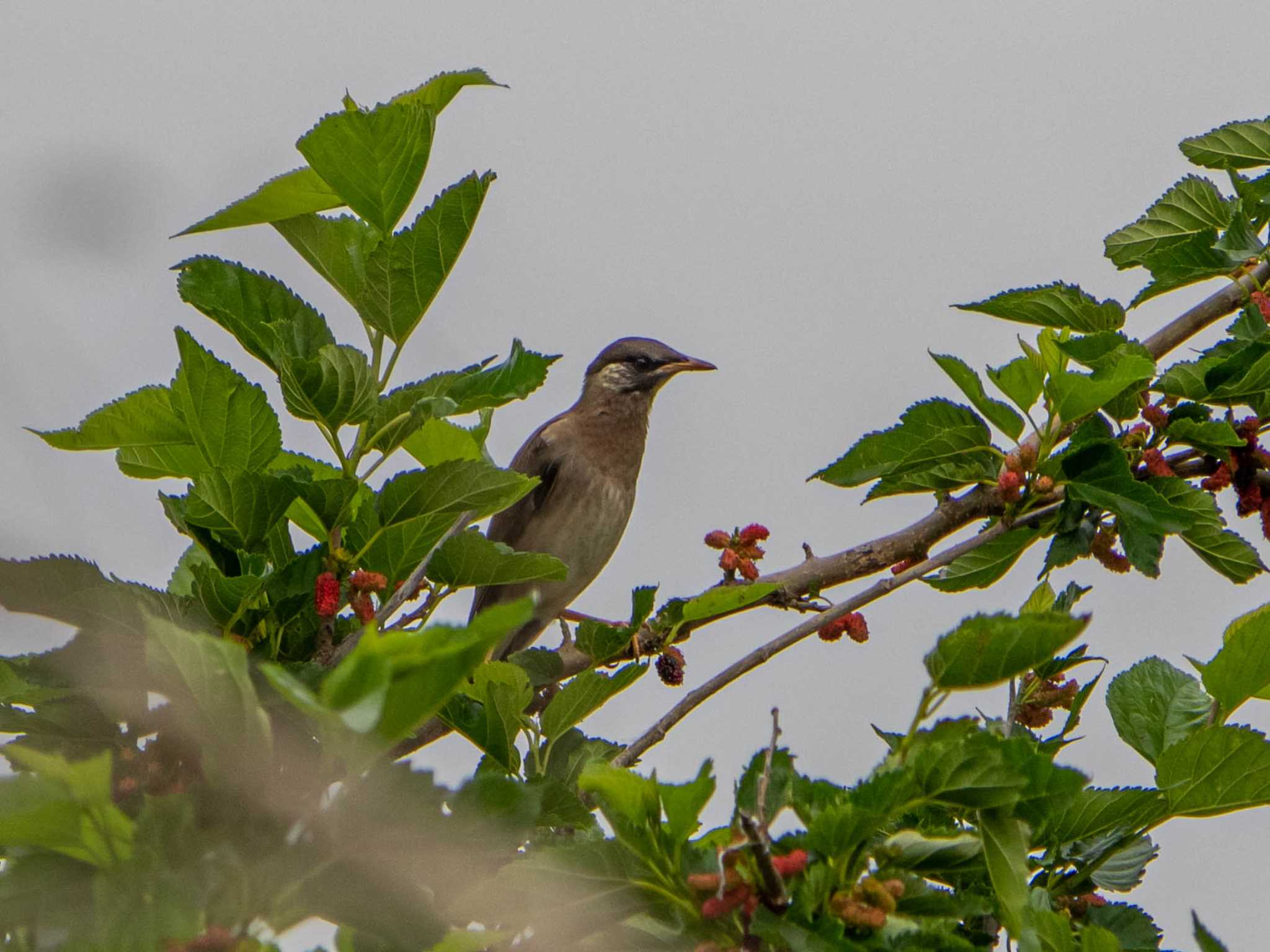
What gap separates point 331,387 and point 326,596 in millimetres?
366

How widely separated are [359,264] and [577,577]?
3.97 m

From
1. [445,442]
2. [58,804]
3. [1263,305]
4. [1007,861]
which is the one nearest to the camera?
[58,804]

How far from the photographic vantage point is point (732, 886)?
6.05ft

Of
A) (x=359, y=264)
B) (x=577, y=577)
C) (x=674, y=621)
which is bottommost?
(x=674, y=621)

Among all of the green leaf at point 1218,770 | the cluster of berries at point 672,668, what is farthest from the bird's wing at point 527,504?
the green leaf at point 1218,770

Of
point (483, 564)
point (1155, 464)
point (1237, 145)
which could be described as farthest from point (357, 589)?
point (1237, 145)

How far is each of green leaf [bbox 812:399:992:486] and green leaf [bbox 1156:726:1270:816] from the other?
3.16 feet

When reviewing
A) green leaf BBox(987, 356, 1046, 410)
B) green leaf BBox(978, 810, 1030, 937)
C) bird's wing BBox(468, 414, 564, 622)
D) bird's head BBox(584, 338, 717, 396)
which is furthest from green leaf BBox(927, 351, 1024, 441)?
bird's head BBox(584, 338, 717, 396)

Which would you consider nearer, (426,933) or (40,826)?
(40,826)

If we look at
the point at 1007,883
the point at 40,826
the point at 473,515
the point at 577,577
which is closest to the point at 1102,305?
the point at 473,515

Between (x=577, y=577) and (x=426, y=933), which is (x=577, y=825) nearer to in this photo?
(x=426, y=933)

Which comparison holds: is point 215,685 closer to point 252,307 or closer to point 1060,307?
point 252,307

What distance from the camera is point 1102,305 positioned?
3.38 meters

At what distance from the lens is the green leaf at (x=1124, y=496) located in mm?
2883
